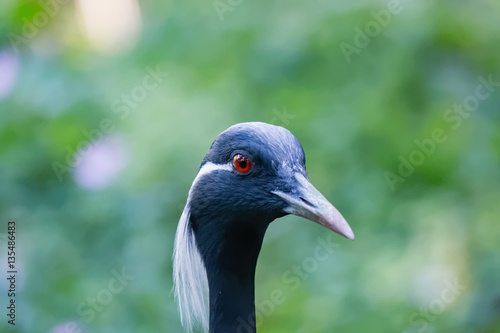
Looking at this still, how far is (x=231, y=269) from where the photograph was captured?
255 cm

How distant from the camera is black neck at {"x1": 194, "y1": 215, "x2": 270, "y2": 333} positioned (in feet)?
8.29

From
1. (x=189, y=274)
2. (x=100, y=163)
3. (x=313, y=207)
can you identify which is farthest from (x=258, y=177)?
(x=100, y=163)

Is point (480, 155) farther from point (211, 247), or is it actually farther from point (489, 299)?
point (211, 247)

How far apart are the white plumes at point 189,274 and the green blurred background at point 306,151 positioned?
3.74 feet

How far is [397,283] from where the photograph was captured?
3.82 meters

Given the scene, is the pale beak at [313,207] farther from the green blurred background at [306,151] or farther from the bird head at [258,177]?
the green blurred background at [306,151]

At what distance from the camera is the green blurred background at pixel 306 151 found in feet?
12.7

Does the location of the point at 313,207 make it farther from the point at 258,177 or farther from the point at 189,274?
the point at 189,274

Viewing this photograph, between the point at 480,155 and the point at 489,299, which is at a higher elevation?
the point at 480,155

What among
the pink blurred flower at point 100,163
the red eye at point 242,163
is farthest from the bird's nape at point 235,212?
the pink blurred flower at point 100,163

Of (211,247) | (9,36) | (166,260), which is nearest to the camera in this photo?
(211,247)

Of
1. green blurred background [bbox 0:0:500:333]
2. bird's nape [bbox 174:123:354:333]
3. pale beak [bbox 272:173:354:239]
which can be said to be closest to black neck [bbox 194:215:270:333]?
bird's nape [bbox 174:123:354:333]

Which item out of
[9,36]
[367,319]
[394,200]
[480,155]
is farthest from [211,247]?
[9,36]

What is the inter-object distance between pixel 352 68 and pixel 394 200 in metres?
1.14
